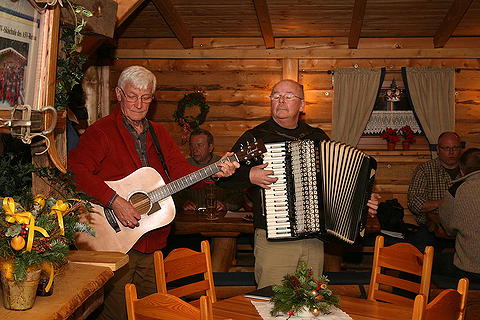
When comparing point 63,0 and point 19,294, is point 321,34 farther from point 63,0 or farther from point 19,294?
point 19,294

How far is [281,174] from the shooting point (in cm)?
376

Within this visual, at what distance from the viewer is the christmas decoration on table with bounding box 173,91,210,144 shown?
8391mm

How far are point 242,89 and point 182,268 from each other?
538 cm

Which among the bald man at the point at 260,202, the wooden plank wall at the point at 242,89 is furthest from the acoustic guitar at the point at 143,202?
the wooden plank wall at the point at 242,89

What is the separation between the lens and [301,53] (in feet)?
27.7

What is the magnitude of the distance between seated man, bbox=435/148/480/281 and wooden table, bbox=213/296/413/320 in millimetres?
1825

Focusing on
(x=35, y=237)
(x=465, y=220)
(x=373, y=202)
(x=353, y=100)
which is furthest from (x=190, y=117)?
(x=35, y=237)

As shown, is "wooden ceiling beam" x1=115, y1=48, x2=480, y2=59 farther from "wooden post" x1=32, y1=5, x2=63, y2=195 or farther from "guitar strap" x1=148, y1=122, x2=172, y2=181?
"wooden post" x1=32, y1=5, x2=63, y2=195

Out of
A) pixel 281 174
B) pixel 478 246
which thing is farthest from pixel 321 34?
pixel 281 174

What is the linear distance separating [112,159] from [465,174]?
288 cm

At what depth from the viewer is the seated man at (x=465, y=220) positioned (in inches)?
189

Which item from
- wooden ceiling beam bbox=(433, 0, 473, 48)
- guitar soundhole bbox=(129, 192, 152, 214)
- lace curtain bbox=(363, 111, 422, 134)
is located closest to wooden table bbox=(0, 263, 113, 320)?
guitar soundhole bbox=(129, 192, 152, 214)

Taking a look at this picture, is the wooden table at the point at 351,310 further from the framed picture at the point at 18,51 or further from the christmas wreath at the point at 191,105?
the christmas wreath at the point at 191,105

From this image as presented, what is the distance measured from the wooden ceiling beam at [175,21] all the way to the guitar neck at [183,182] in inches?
141
